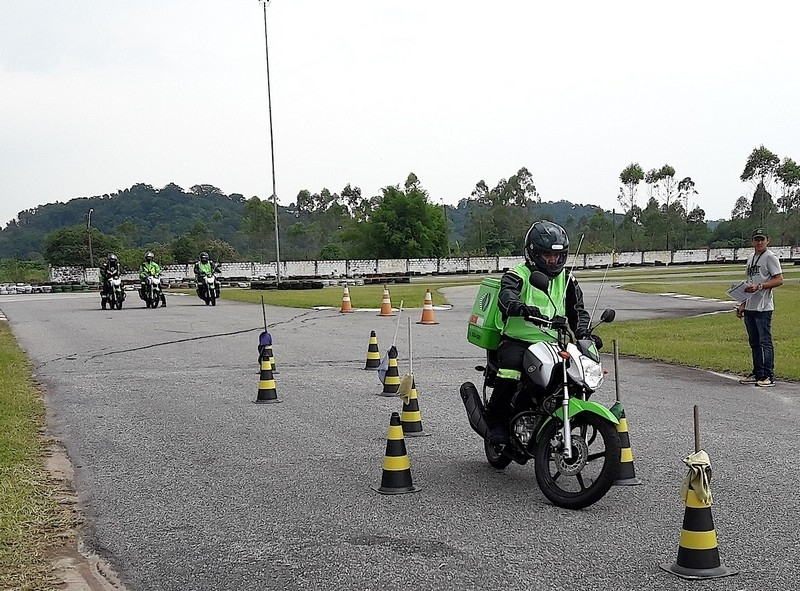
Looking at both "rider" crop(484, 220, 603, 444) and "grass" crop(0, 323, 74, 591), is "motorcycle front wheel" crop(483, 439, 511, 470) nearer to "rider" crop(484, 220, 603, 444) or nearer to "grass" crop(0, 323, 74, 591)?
"rider" crop(484, 220, 603, 444)

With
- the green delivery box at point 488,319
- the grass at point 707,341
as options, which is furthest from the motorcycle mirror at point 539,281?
the grass at point 707,341

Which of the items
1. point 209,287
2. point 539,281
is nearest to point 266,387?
point 539,281

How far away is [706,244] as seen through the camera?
11356cm

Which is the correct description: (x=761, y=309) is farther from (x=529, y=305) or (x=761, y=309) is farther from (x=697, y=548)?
(x=697, y=548)

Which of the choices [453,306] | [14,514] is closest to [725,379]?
[14,514]

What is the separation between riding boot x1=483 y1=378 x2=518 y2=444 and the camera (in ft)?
21.4

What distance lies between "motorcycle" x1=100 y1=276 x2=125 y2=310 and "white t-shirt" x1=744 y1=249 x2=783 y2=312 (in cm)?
2270

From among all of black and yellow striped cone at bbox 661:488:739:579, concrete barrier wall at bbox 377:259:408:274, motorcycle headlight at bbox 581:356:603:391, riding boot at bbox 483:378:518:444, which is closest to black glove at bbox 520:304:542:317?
motorcycle headlight at bbox 581:356:603:391

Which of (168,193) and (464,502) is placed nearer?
(464,502)

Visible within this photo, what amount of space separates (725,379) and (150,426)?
7637 mm

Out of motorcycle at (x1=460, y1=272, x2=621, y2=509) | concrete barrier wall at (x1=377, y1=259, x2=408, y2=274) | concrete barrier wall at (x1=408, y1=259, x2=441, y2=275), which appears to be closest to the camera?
motorcycle at (x1=460, y1=272, x2=621, y2=509)

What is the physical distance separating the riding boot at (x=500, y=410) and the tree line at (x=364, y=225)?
7084 centimetres

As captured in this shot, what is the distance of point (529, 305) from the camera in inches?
255

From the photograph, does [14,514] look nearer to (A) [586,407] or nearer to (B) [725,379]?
(A) [586,407]
